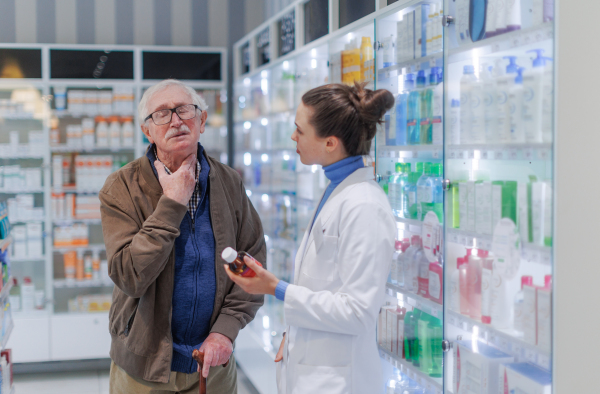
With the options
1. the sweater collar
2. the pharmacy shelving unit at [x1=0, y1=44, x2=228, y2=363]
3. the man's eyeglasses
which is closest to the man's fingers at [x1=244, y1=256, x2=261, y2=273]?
the sweater collar

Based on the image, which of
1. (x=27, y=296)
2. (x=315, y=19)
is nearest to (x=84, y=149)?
(x=27, y=296)

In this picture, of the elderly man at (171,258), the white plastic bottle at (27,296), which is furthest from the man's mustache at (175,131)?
the white plastic bottle at (27,296)

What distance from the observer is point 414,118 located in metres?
2.64

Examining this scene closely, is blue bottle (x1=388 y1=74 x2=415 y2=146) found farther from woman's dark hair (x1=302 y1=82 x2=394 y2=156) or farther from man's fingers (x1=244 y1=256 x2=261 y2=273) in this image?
man's fingers (x1=244 y1=256 x2=261 y2=273)

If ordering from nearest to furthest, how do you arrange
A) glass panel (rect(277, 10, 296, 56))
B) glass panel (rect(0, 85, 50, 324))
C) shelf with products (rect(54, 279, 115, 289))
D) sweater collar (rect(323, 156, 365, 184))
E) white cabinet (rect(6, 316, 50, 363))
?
sweater collar (rect(323, 156, 365, 184))
glass panel (rect(277, 10, 296, 56))
white cabinet (rect(6, 316, 50, 363))
glass panel (rect(0, 85, 50, 324))
shelf with products (rect(54, 279, 115, 289))

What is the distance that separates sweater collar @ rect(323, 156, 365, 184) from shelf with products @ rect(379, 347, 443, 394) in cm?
111

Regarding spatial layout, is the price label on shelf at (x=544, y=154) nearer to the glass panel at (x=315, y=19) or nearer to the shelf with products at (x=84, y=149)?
the glass panel at (x=315, y=19)

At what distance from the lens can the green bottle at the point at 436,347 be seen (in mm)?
2467

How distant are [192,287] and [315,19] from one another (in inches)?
93.5

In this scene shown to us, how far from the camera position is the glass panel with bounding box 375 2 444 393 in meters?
2.47

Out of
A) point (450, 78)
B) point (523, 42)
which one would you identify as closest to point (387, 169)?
point (450, 78)

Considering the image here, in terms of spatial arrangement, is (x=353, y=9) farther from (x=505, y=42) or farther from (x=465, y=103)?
(x=505, y=42)

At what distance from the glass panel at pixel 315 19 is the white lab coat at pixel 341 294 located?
2.05 metres

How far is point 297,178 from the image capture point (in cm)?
430
